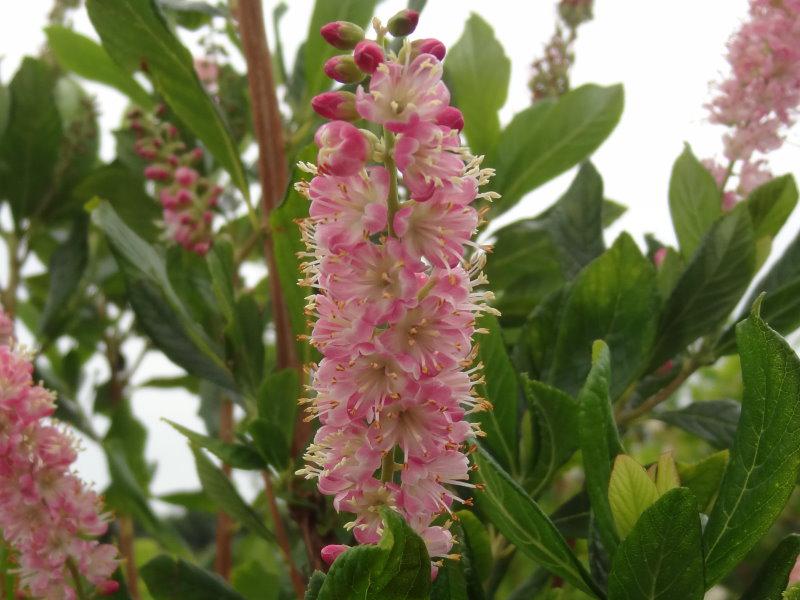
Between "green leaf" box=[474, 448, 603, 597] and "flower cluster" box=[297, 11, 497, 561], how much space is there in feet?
0.10

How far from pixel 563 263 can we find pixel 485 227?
0.22 metres

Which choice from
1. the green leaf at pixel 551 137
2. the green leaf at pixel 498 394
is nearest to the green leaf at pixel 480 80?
the green leaf at pixel 551 137

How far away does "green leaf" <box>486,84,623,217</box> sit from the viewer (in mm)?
1255

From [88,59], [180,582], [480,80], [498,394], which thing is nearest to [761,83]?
[480,80]

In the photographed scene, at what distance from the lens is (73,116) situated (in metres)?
1.82

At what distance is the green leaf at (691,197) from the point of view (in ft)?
3.74

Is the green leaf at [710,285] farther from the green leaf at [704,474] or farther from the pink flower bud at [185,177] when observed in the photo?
the pink flower bud at [185,177]

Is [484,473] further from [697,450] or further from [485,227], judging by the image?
[697,450]

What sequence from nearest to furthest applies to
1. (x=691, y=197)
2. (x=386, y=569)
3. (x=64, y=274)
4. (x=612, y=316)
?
(x=386, y=569) < (x=612, y=316) < (x=691, y=197) < (x=64, y=274)

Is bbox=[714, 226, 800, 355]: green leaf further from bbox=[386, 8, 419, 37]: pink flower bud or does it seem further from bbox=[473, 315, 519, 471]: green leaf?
bbox=[386, 8, 419, 37]: pink flower bud

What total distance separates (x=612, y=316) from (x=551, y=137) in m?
0.40

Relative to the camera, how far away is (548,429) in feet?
2.84

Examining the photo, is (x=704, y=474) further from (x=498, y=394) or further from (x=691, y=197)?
(x=691, y=197)

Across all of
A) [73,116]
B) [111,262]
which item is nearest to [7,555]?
[111,262]
